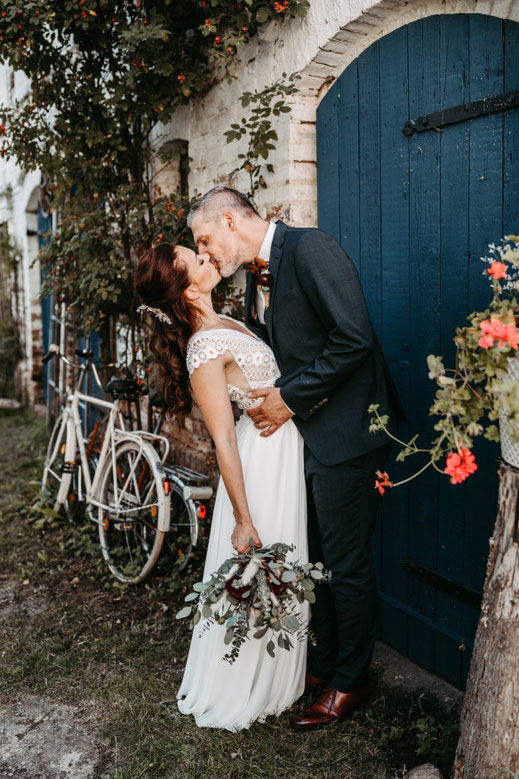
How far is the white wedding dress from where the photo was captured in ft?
9.05

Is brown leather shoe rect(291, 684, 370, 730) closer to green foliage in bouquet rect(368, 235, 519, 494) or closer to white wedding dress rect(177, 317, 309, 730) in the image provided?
white wedding dress rect(177, 317, 309, 730)

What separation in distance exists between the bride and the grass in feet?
0.38

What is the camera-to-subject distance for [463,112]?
8.59 ft

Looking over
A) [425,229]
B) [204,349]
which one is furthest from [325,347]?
[425,229]

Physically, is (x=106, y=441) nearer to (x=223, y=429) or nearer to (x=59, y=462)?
(x=59, y=462)

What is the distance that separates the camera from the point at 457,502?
2916mm

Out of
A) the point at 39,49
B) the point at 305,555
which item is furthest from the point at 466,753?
the point at 39,49

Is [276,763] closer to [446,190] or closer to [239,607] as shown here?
[239,607]

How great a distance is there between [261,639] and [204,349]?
46.6 inches

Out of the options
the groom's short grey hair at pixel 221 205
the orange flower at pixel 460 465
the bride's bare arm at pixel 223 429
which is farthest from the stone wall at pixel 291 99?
the orange flower at pixel 460 465

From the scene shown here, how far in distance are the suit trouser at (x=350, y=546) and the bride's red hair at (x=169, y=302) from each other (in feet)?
2.18

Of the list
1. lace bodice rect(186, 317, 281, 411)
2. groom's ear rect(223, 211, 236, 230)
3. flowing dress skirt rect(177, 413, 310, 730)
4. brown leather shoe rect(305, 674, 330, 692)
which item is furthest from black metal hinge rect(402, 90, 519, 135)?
brown leather shoe rect(305, 674, 330, 692)

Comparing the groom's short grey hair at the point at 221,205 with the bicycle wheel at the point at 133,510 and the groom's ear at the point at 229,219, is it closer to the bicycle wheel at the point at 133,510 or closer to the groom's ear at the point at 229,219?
the groom's ear at the point at 229,219

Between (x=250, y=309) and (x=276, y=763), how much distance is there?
181 centimetres
